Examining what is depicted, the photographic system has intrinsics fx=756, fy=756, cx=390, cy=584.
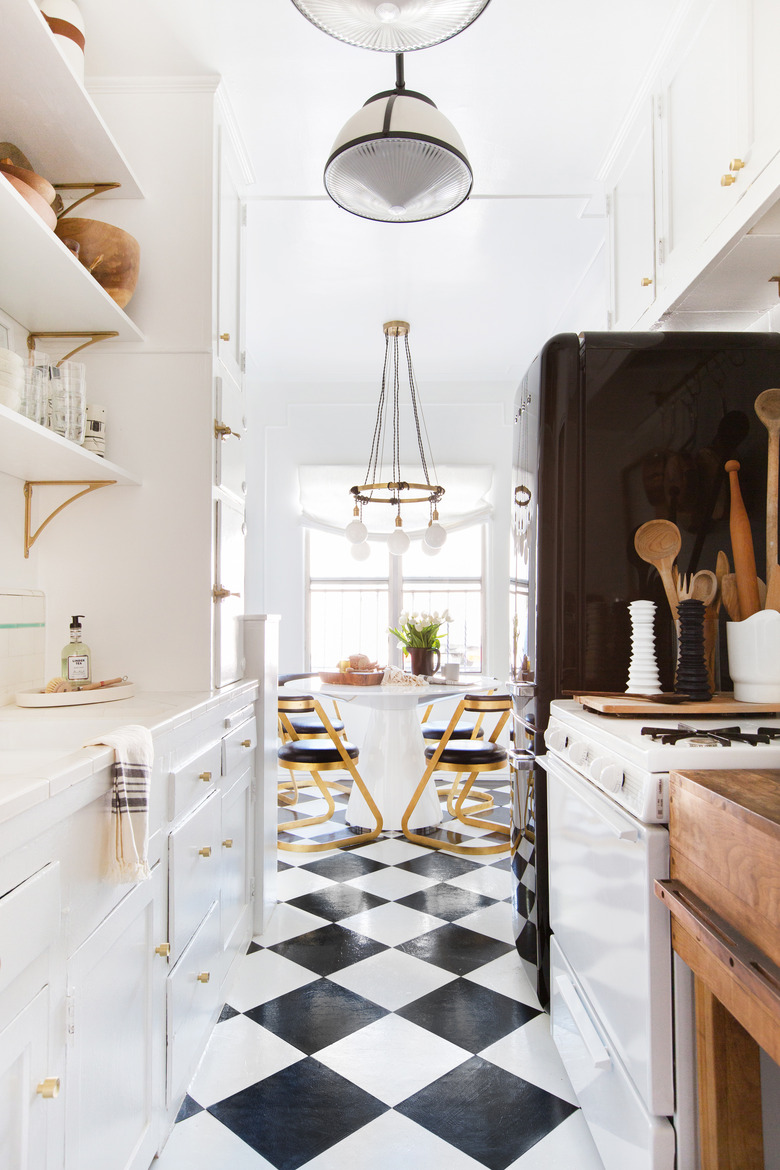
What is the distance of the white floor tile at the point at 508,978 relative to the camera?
234 cm

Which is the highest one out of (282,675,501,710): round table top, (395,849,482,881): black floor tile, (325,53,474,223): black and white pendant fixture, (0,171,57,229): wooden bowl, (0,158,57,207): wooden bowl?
(325,53,474,223): black and white pendant fixture

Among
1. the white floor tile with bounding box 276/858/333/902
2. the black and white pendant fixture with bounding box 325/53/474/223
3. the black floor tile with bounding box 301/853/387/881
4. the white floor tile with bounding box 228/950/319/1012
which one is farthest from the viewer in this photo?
the black floor tile with bounding box 301/853/387/881

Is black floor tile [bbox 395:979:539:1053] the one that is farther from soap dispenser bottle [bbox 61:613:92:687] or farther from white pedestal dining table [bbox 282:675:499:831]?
white pedestal dining table [bbox 282:675:499:831]

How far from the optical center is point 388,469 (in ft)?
18.7

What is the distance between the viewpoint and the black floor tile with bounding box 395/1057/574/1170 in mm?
1664

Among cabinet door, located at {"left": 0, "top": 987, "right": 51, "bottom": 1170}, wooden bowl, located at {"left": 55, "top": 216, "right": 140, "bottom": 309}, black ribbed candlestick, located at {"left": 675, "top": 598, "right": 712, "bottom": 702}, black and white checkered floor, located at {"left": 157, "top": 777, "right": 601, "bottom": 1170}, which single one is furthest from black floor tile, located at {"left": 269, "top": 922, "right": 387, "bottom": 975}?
wooden bowl, located at {"left": 55, "top": 216, "right": 140, "bottom": 309}

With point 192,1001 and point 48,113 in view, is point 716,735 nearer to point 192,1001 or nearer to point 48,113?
point 192,1001

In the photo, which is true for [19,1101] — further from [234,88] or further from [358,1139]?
[234,88]

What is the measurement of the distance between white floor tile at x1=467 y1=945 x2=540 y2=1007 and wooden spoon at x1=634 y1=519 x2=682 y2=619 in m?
1.27

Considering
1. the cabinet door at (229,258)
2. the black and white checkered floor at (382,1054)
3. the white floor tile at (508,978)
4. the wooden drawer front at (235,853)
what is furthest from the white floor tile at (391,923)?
the cabinet door at (229,258)

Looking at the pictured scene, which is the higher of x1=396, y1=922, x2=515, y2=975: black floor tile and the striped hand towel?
the striped hand towel

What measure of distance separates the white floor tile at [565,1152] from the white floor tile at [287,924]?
1.29 metres

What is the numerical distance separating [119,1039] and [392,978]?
52.9 inches

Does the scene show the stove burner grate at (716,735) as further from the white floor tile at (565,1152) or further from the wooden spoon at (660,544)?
the white floor tile at (565,1152)
